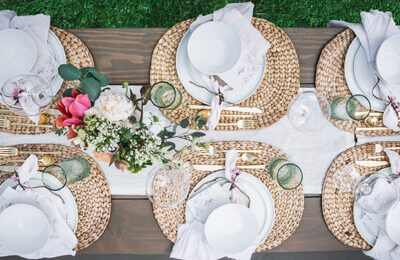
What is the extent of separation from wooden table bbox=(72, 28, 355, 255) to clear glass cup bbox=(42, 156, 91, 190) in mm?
163

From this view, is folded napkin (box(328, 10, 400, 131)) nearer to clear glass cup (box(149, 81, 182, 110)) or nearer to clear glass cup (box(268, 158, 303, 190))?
clear glass cup (box(268, 158, 303, 190))

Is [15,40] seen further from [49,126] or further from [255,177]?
[255,177]

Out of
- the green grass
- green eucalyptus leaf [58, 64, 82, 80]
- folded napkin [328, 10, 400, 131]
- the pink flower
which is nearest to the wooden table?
folded napkin [328, 10, 400, 131]

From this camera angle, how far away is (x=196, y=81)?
6.01 feet

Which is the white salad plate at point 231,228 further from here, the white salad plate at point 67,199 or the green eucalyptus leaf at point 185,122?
the white salad plate at point 67,199

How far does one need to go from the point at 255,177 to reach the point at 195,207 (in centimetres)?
26

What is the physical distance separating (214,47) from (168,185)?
567 mm

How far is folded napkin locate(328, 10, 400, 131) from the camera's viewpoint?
1.85m

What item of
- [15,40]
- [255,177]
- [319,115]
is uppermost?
[15,40]

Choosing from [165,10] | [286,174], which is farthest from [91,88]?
[165,10]

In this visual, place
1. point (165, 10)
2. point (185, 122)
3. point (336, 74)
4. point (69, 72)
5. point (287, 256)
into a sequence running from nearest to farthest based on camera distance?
point (69, 72) < point (185, 122) < point (336, 74) < point (287, 256) < point (165, 10)

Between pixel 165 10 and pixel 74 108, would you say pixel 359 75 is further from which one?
pixel 165 10

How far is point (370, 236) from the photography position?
73.4 inches

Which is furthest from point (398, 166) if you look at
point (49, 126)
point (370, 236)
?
point (49, 126)
